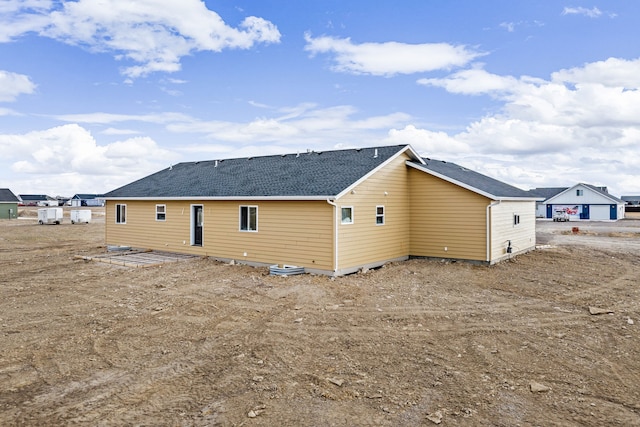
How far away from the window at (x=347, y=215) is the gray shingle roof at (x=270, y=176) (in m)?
0.78

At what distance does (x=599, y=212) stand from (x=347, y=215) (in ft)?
163

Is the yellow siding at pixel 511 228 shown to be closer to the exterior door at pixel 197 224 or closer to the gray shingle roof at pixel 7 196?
the exterior door at pixel 197 224

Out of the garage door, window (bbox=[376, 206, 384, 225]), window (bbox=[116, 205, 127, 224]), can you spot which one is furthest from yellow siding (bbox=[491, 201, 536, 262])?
the garage door

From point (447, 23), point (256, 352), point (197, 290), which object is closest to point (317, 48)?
point (447, 23)

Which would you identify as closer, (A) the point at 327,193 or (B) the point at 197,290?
(B) the point at 197,290

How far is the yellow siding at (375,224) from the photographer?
13.6m

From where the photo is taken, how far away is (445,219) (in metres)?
16.0

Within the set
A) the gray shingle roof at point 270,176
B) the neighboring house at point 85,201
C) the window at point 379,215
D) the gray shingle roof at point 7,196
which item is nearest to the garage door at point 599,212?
the gray shingle roof at point 270,176

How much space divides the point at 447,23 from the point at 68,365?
1687cm

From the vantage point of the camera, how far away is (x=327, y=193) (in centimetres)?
1309

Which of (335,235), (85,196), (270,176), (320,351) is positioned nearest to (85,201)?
(85,196)

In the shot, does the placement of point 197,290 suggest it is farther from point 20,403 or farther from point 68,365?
point 20,403

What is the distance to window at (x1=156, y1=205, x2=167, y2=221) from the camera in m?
18.4

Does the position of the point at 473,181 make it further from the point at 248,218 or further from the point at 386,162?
the point at 248,218
